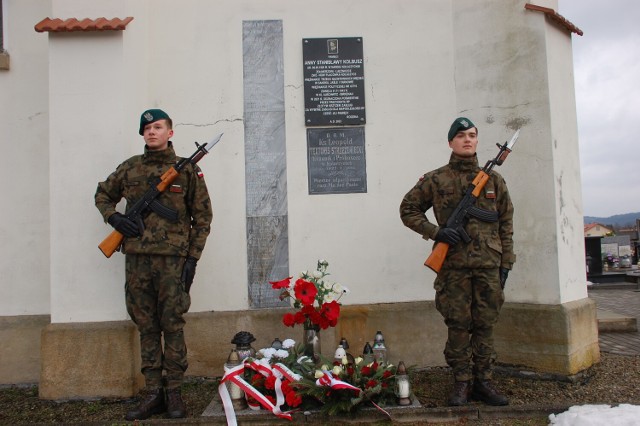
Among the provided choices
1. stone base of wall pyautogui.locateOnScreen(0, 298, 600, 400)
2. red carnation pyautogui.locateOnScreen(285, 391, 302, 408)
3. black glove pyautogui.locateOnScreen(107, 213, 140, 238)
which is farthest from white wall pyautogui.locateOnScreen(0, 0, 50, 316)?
red carnation pyautogui.locateOnScreen(285, 391, 302, 408)

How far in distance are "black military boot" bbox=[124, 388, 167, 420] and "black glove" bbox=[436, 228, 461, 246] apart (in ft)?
8.09

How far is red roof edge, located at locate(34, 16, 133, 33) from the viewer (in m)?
4.60

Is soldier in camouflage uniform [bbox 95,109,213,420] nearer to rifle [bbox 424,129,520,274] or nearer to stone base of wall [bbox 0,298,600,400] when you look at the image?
stone base of wall [bbox 0,298,600,400]

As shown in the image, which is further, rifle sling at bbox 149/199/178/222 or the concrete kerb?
rifle sling at bbox 149/199/178/222

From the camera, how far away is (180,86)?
522 cm

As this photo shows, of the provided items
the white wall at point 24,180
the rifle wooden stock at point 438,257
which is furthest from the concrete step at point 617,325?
the white wall at point 24,180

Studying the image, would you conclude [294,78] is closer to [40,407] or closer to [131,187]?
[131,187]

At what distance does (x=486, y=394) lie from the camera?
401cm

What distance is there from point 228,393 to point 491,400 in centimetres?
199

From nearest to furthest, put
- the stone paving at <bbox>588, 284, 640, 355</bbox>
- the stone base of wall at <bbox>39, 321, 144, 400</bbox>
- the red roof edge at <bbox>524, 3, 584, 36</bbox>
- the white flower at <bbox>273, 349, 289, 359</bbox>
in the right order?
the white flower at <bbox>273, 349, 289, 359</bbox>
the stone base of wall at <bbox>39, 321, 144, 400</bbox>
the red roof edge at <bbox>524, 3, 584, 36</bbox>
the stone paving at <bbox>588, 284, 640, 355</bbox>

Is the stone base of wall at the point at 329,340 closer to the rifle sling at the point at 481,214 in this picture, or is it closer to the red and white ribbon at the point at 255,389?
the red and white ribbon at the point at 255,389

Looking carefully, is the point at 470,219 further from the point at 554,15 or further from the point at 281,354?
the point at 554,15

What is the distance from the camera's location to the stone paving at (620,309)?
240 inches

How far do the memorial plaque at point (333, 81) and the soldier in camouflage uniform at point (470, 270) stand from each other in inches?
56.3
